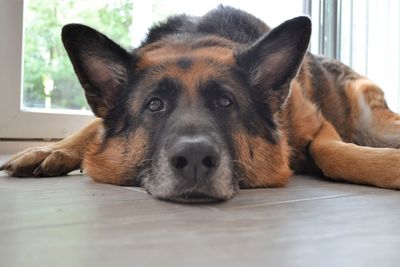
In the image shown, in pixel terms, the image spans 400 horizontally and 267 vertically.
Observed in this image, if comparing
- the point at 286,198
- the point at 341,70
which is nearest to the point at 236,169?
the point at 286,198

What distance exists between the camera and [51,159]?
209 cm

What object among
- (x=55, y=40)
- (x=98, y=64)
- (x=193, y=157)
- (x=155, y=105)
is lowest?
(x=193, y=157)

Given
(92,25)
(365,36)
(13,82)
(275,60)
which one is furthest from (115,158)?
(365,36)

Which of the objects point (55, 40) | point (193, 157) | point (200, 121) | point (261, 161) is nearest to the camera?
point (193, 157)

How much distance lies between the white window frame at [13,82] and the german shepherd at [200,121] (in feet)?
4.32

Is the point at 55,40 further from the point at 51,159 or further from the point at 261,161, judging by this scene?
the point at 261,161

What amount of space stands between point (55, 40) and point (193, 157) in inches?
99.8

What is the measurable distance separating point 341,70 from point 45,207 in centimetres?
209

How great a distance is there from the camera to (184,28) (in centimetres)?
228

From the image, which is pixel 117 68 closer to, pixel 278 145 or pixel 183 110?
pixel 183 110

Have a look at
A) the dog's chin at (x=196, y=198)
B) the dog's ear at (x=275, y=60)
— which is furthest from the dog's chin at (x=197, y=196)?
the dog's ear at (x=275, y=60)

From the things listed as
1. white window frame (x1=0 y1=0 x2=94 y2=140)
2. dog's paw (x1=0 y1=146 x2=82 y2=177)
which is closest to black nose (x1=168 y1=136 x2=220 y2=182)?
dog's paw (x1=0 y1=146 x2=82 y2=177)

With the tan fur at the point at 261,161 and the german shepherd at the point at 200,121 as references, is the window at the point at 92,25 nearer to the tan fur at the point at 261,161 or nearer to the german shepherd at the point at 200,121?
the german shepherd at the point at 200,121

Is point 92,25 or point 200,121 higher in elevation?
point 92,25
